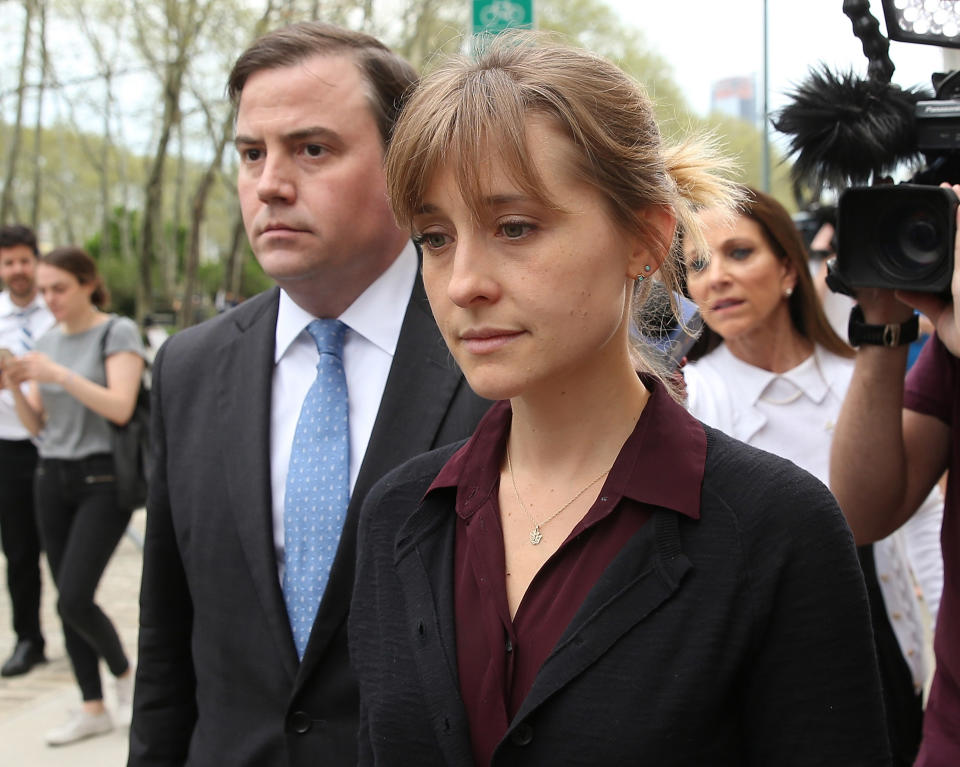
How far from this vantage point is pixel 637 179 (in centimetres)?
153

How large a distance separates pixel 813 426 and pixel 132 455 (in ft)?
11.2

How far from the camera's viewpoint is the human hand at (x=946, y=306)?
1886mm

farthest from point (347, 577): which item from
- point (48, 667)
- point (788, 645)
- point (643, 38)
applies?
point (643, 38)

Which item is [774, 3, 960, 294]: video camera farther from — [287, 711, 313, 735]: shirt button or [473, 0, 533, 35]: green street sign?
[473, 0, 533, 35]: green street sign

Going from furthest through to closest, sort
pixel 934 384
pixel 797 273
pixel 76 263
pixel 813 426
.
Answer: pixel 76 263, pixel 797 273, pixel 813 426, pixel 934 384

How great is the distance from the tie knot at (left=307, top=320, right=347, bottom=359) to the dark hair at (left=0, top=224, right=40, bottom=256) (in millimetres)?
4813

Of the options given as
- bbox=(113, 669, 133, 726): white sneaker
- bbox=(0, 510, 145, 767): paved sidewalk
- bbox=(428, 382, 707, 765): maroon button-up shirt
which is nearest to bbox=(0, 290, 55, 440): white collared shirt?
bbox=(0, 510, 145, 767): paved sidewalk

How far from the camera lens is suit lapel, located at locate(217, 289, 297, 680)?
211 cm

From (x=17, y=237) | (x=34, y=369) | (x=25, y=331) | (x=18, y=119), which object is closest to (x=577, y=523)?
(x=34, y=369)

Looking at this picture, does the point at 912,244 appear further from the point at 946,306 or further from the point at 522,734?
the point at 522,734

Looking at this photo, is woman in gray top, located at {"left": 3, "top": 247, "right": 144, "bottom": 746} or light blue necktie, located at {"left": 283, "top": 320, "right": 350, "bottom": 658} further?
woman in gray top, located at {"left": 3, "top": 247, "right": 144, "bottom": 746}

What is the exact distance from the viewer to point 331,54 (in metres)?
2.33

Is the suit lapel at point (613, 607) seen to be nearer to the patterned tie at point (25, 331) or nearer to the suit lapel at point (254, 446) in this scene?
the suit lapel at point (254, 446)

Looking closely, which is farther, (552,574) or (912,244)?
(912,244)
